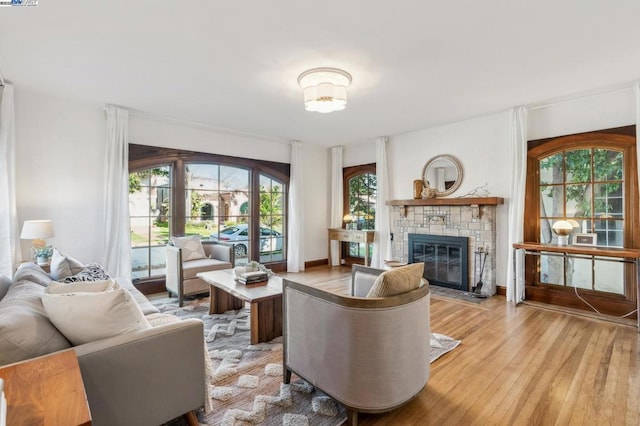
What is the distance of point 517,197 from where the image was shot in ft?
13.8

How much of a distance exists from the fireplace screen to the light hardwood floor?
44.6 inches

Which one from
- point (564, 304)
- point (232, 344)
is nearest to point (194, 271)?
point (232, 344)

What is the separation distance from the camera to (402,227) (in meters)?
5.52

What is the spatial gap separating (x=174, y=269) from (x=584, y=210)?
5351mm

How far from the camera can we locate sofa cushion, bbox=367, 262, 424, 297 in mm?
1811

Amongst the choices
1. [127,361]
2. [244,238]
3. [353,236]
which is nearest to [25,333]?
[127,361]

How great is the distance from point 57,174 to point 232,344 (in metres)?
3.21

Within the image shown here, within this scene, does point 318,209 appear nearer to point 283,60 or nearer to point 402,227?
point 402,227

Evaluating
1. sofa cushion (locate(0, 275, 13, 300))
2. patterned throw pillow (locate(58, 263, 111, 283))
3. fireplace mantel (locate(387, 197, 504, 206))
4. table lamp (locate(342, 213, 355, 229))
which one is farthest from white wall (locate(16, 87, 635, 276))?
sofa cushion (locate(0, 275, 13, 300))

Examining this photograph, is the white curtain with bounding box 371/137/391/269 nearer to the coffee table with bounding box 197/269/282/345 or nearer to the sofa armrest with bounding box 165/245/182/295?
the coffee table with bounding box 197/269/282/345

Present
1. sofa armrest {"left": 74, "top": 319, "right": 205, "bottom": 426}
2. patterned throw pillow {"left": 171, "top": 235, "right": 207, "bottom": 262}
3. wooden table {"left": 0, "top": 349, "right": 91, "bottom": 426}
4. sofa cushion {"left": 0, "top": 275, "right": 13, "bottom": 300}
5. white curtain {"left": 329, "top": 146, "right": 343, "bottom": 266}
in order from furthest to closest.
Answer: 1. white curtain {"left": 329, "top": 146, "right": 343, "bottom": 266}
2. patterned throw pillow {"left": 171, "top": 235, "right": 207, "bottom": 262}
3. sofa cushion {"left": 0, "top": 275, "right": 13, "bottom": 300}
4. sofa armrest {"left": 74, "top": 319, "right": 205, "bottom": 426}
5. wooden table {"left": 0, "top": 349, "right": 91, "bottom": 426}

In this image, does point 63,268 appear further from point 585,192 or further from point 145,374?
point 585,192

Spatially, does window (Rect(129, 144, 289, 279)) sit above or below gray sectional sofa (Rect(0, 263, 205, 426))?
above

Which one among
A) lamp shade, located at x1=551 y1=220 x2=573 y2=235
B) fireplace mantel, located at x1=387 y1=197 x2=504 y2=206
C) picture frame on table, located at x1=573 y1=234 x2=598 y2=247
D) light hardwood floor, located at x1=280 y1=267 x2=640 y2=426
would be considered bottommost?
light hardwood floor, located at x1=280 y1=267 x2=640 y2=426
